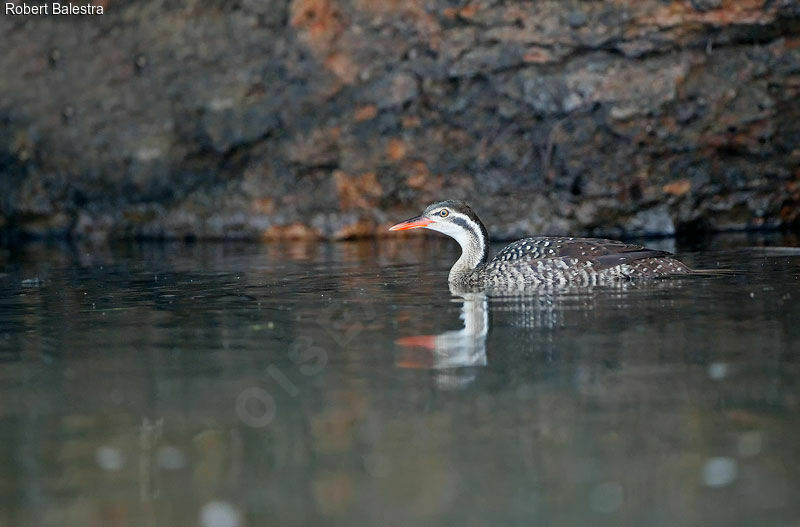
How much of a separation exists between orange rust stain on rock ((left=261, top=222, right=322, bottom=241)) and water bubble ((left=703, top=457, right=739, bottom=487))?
12.2 metres

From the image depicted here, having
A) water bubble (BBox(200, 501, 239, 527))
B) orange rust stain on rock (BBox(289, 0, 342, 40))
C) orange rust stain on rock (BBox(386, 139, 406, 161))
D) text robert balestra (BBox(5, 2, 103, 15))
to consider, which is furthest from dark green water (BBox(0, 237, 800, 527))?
text robert balestra (BBox(5, 2, 103, 15))

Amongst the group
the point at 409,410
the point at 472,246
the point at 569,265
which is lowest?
the point at 409,410

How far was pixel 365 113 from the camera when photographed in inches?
593

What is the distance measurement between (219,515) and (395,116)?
1174 cm

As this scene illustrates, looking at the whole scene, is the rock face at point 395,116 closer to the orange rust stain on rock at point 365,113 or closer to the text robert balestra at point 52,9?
the orange rust stain on rock at point 365,113

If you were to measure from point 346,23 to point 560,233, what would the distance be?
3809 mm

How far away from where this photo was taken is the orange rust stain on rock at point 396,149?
596 inches

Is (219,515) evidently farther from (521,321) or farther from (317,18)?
(317,18)

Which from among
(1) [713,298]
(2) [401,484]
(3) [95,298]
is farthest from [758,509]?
(3) [95,298]

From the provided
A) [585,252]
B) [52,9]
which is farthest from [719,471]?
[52,9]

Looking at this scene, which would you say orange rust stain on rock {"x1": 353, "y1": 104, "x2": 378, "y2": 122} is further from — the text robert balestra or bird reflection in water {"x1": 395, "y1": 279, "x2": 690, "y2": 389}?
bird reflection in water {"x1": 395, "y1": 279, "x2": 690, "y2": 389}

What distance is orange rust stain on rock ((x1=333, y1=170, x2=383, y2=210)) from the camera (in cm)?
1544

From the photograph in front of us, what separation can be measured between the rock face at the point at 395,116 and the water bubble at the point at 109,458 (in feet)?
33.7

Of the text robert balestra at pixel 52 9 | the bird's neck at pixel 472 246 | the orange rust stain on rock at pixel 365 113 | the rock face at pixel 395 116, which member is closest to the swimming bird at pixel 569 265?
the bird's neck at pixel 472 246
